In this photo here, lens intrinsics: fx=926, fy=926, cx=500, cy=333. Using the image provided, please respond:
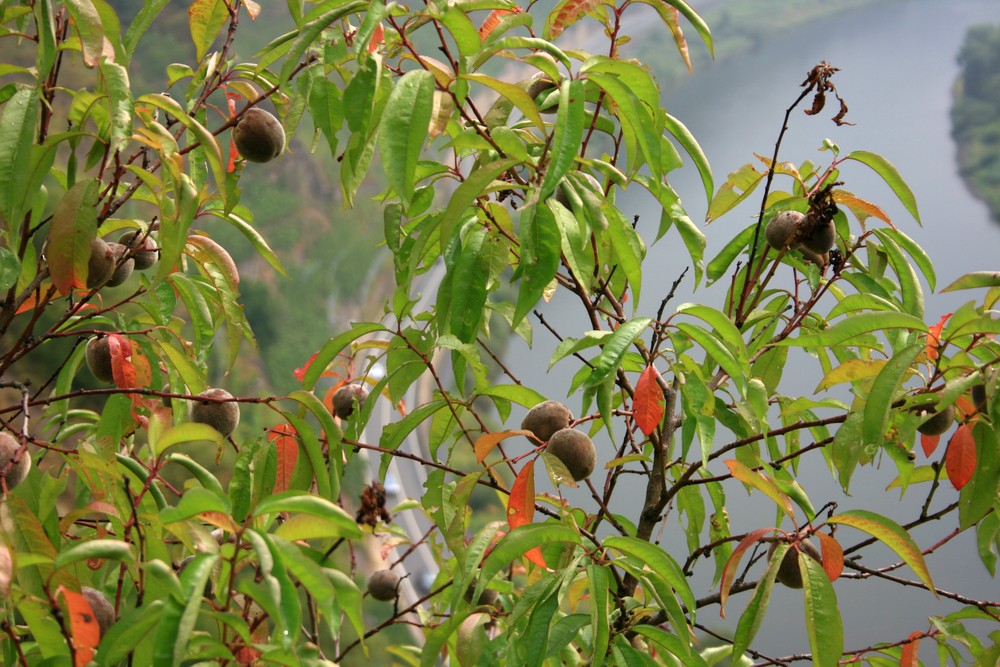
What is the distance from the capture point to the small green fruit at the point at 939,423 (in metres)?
0.73

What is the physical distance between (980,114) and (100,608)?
4262 millimetres

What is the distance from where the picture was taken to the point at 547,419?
0.79 m

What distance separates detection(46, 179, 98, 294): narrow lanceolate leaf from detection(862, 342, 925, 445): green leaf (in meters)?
0.55

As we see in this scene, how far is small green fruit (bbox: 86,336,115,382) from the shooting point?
840 millimetres

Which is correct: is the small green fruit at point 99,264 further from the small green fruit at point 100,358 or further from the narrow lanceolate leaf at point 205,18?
the narrow lanceolate leaf at point 205,18

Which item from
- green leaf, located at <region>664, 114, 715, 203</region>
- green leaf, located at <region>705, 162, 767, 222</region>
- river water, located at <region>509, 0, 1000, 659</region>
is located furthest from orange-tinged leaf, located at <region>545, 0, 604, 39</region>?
river water, located at <region>509, 0, 1000, 659</region>

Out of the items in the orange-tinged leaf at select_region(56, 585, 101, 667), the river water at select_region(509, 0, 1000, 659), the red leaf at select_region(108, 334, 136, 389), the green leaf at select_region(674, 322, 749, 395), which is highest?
the river water at select_region(509, 0, 1000, 659)

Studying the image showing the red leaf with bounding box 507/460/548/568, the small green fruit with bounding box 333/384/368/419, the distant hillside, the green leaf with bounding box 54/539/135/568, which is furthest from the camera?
the distant hillside

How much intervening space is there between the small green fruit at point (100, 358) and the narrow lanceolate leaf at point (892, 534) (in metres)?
0.63

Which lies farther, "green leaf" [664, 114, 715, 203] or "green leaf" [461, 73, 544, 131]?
"green leaf" [664, 114, 715, 203]

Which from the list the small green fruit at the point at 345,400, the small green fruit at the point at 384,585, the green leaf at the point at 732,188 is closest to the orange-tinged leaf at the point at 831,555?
the green leaf at the point at 732,188

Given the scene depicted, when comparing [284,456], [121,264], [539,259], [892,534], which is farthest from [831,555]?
[121,264]

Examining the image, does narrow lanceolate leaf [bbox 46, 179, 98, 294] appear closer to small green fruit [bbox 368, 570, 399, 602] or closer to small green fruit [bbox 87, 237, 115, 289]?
small green fruit [bbox 87, 237, 115, 289]

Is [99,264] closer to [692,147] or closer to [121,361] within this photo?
[121,361]
